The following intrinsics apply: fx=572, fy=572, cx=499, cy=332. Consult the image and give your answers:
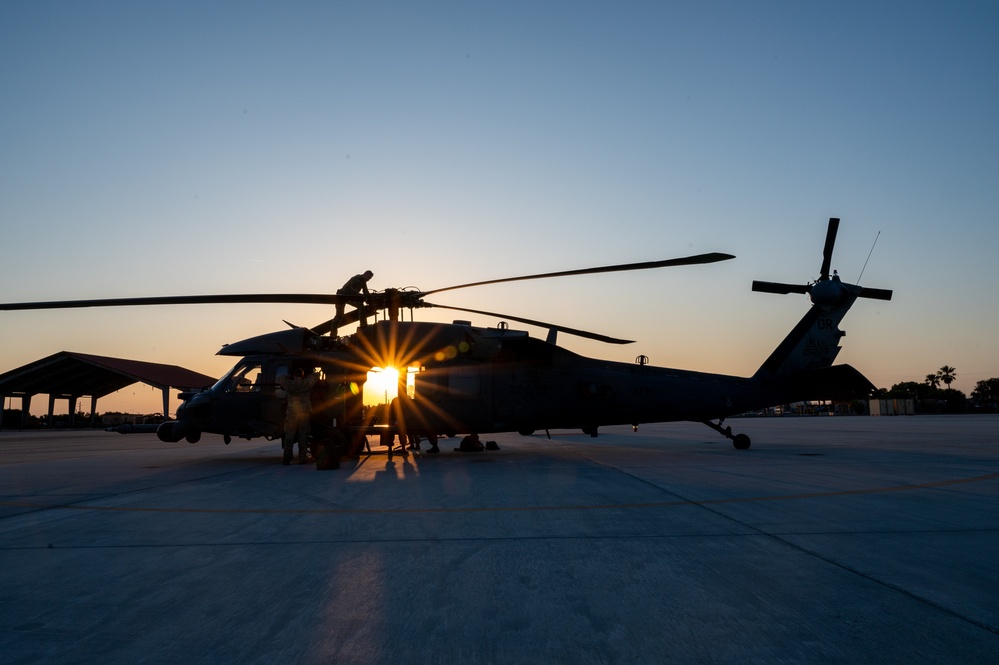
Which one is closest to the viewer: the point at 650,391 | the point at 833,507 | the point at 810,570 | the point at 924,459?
the point at 810,570

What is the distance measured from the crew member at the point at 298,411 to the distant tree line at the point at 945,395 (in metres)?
22.1

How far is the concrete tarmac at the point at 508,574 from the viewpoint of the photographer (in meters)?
3.10

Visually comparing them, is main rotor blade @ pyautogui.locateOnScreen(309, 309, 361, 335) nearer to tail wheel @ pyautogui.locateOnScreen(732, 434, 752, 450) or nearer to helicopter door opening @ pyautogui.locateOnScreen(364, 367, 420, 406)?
helicopter door opening @ pyautogui.locateOnScreen(364, 367, 420, 406)

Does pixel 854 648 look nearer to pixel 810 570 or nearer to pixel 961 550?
pixel 810 570

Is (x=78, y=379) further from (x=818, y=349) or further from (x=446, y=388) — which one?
(x=818, y=349)

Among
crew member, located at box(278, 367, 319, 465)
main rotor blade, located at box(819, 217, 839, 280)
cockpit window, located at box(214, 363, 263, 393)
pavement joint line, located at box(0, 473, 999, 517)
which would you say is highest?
main rotor blade, located at box(819, 217, 839, 280)

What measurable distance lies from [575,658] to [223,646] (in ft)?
6.22

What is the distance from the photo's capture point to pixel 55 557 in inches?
200

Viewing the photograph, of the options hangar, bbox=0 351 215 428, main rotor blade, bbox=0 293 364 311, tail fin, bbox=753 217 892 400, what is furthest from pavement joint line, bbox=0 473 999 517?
hangar, bbox=0 351 215 428

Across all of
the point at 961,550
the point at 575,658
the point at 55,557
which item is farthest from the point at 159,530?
the point at 961,550

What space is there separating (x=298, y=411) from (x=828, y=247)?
15403 mm

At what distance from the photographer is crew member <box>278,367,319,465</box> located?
1338 centimetres

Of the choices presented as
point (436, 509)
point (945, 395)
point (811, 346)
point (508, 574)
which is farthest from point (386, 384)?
point (945, 395)

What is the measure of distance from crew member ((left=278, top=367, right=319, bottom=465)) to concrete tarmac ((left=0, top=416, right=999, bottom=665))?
434 centimetres
